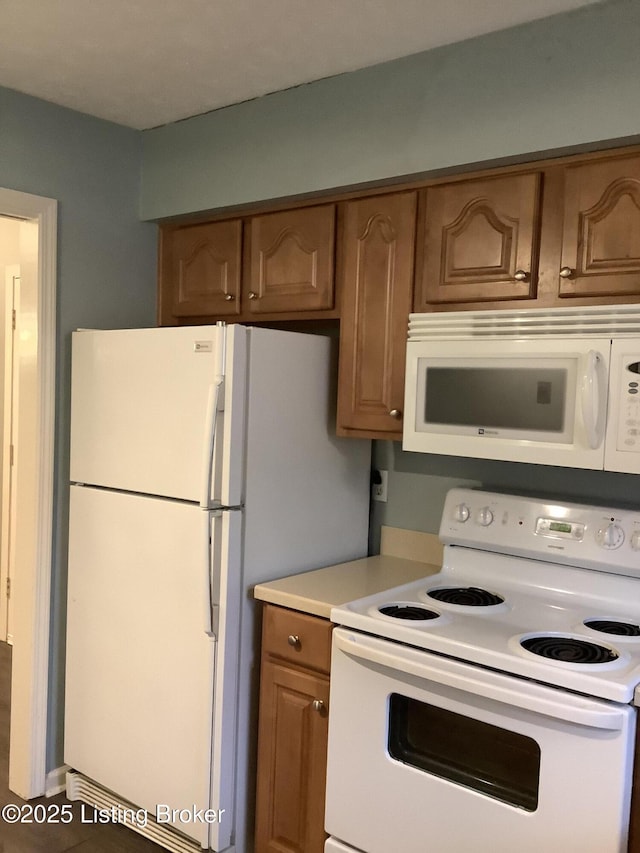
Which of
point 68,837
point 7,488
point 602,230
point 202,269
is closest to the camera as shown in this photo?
point 602,230

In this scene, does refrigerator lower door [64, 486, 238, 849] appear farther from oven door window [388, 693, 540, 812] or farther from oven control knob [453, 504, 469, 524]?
oven control knob [453, 504, 469, 524]

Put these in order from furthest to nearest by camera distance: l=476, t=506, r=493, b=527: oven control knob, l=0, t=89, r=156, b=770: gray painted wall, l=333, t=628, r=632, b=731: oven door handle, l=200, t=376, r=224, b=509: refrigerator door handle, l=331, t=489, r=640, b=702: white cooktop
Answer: l=0, t=89, r=156, b=770: gray painted wall, l=476, t=506, r=493, b=527: oven control knob, l=200, t=376, r=224, b=509: refrigerator door handle, l=331, t=489, r=640, b=702: white cooktop, l=333, t=628, r=632, b=731: oven door handle

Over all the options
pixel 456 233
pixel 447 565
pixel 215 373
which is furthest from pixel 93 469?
pixel 456 233

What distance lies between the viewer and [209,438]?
2.12m

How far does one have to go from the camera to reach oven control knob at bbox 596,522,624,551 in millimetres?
1998

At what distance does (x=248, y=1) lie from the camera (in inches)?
73.5

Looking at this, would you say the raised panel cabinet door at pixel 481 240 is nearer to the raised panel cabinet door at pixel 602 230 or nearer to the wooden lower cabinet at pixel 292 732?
the raised panel cabinet door at pixel 602 230

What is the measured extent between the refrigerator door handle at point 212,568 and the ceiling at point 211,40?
1.32 m

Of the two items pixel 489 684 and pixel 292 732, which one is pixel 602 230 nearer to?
pixel 489 684

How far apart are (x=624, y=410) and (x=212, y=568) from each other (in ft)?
3.88

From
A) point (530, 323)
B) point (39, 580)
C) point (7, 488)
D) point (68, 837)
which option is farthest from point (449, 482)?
point (7, 488)

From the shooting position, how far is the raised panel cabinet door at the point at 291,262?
246 cm

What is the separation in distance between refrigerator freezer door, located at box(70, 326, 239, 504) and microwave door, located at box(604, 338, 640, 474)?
3.37ft

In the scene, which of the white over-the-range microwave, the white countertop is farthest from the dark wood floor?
the white over-the-range microwave
